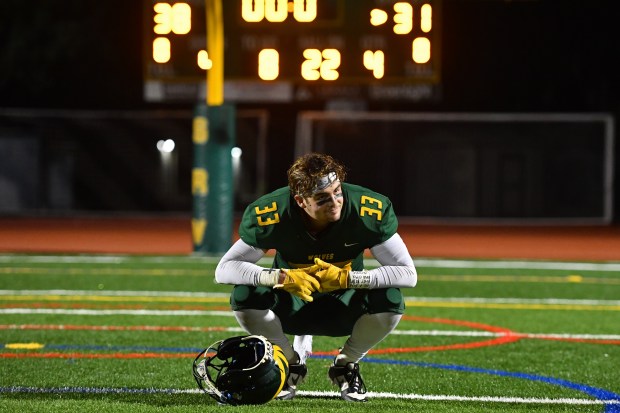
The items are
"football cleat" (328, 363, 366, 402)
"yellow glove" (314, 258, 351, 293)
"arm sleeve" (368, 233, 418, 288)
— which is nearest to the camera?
"yellow glove" (314, 258, 351, 293)

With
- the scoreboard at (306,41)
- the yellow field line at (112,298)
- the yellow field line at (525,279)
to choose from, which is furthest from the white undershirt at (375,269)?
the scoreboard at (306,41)

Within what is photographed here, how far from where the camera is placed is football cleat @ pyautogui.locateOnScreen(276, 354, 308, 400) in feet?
18.0

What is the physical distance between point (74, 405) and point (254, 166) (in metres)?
20.9

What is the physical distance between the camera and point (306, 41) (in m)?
14.7

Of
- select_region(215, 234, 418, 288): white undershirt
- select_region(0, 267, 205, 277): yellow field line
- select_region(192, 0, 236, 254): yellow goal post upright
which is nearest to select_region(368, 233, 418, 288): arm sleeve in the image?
select_region(215, 234, 418, 288): white undershirt

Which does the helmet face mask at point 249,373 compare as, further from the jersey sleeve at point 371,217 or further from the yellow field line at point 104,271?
the yellow field line at point 104,271

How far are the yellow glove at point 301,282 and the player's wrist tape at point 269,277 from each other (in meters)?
0.03

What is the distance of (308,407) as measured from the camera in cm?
523

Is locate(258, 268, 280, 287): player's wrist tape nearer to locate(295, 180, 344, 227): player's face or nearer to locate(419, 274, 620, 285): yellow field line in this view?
locate(295, 180, 344, 227): player's face

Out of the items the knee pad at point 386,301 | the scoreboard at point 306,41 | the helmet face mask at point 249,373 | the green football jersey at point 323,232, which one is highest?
the scoreboard at point 306,41

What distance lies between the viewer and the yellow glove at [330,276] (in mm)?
5125

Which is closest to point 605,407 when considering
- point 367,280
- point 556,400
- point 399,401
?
point 556,400

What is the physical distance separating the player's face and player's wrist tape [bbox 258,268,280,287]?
Result: 31 centimetres

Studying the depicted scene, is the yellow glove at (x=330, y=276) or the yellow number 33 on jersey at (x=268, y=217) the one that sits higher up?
the yellow number 33 on jersey at (x=268, y=217)
